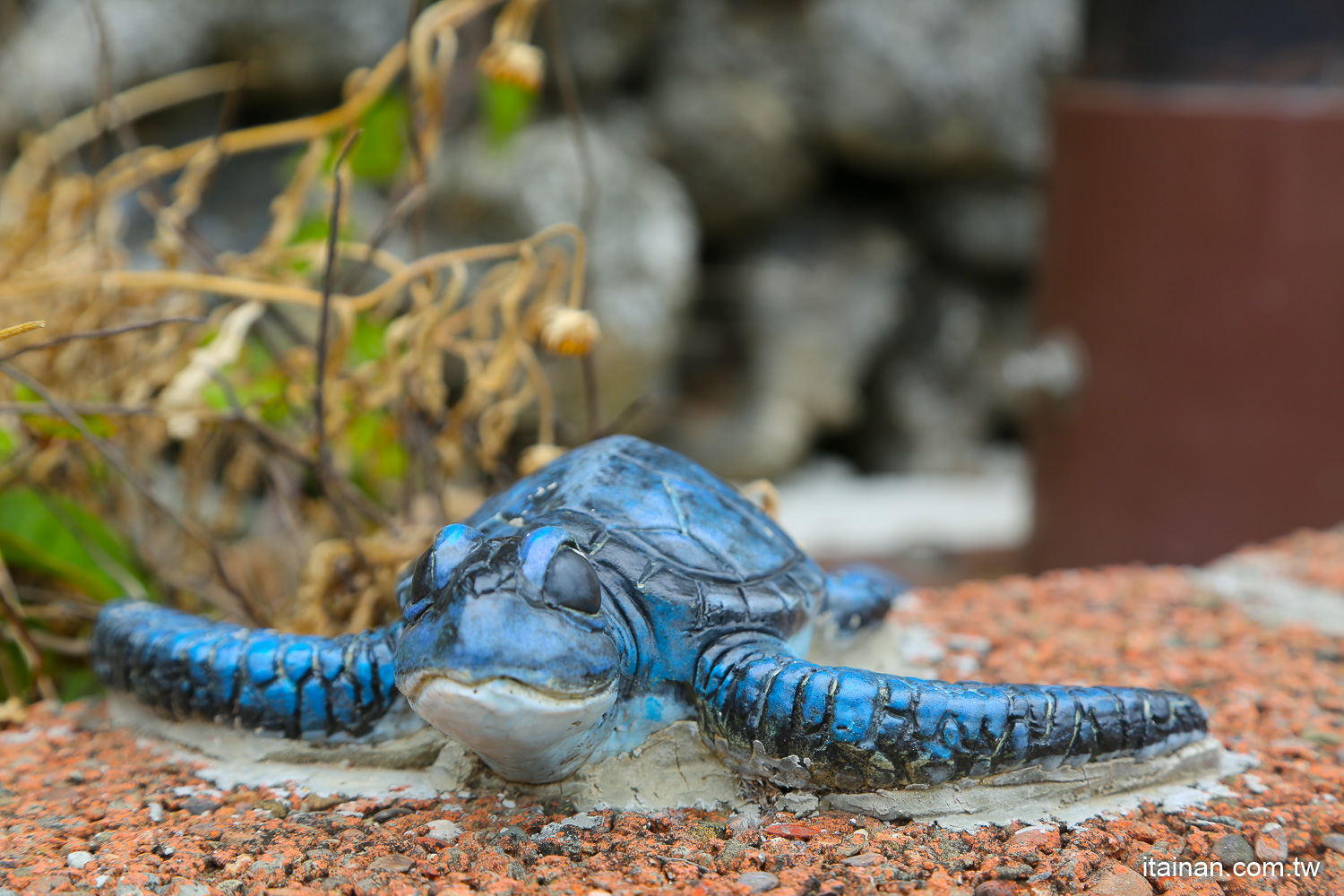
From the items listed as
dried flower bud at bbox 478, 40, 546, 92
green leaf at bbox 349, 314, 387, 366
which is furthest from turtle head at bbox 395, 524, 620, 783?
green leaf at bbox 349, 314, 387, 366

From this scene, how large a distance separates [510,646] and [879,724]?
0.97 ft

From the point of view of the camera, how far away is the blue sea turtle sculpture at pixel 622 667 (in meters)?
0.77

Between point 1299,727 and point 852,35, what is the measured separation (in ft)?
13.5

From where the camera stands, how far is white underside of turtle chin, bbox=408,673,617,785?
0.75 meters

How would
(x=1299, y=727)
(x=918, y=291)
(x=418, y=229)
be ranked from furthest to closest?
(x=918, y=291), (x=418, y=229), (x=1299, y=727)

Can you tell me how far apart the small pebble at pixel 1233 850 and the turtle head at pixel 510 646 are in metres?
0.49

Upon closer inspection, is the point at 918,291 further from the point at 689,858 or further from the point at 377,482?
the point at 689,858

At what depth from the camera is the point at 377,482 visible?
6.40 feet

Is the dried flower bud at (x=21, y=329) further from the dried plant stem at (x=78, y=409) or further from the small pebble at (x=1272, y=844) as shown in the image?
the small pebble at (x=1272, y=844)

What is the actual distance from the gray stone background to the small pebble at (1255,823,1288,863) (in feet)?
9.73

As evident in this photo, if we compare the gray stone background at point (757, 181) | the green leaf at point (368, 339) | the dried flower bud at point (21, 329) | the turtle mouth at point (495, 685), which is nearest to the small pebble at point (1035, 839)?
A: the turtle mouth at point (495, 685)

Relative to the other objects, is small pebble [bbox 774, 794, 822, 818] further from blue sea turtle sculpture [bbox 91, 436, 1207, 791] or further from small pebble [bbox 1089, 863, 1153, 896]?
small pebble [bbox 1089, 863, 1153, 896]

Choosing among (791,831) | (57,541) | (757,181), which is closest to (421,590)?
(791,831)

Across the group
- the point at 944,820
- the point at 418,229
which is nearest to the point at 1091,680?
the point at 944,820
